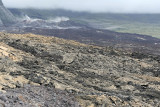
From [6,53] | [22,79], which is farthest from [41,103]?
[6,53]

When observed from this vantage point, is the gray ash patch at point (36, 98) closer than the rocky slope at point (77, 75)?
Yes

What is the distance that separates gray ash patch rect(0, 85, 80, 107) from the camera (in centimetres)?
1385

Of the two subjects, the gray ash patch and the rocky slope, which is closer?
Answer: the gray ash patch

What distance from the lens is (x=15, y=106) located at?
13.3m

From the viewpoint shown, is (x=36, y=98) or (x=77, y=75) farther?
Result: (x=77, y=75)

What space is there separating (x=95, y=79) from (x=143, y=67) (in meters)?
9.23

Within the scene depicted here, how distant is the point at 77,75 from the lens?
23094 millimetres

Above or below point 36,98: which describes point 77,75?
below

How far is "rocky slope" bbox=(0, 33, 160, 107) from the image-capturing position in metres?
17.4

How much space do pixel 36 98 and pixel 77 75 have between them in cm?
760

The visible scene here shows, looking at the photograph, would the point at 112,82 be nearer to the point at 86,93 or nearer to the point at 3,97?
the point at 86,93

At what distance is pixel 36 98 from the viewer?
1600 cm

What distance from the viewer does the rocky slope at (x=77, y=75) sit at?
17.4 m

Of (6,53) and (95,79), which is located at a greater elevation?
(6,53)
